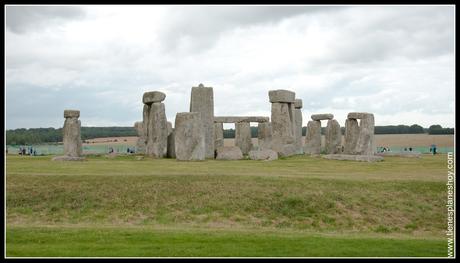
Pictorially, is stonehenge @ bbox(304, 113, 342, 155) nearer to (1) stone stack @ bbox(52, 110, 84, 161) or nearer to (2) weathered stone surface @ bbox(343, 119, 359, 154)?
(2) weathered stone surface @ bbox(343, 119, 359, 154)

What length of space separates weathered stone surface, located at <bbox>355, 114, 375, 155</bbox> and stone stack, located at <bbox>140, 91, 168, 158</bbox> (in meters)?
10.5

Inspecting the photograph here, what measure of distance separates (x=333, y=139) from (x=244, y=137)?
5849 mm

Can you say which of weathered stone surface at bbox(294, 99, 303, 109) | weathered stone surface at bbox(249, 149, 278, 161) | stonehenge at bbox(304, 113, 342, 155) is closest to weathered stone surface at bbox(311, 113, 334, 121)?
stonehenge at bbox(304, 113, 342, 155)

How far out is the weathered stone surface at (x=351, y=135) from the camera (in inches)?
1346

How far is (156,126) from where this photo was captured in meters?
31.6

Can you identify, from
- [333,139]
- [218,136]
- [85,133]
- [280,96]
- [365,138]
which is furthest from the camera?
[85,133]

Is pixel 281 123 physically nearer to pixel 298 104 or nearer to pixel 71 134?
pixel 298 104

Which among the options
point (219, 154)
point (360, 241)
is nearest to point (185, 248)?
point (360, 241)

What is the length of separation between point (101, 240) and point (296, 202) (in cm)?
699

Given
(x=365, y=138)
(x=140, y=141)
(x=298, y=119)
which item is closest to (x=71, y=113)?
(x=140, y=141)

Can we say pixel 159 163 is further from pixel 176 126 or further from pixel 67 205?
pixel 67 205

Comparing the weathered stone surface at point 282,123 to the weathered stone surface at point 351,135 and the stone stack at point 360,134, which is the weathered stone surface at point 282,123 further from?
the stone stack at point 360,134

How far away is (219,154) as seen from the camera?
31.7 metres

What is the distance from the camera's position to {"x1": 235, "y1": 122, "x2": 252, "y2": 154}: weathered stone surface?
3912cm
